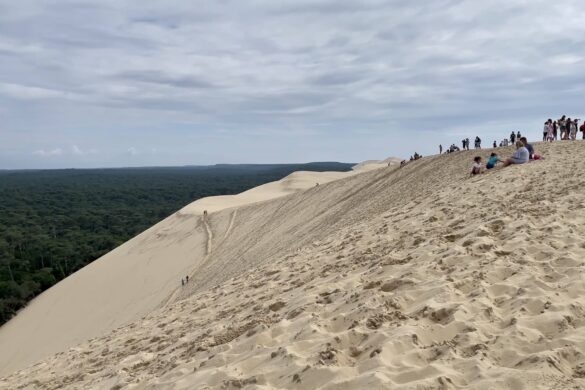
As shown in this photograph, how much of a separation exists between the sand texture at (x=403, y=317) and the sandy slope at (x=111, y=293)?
37.7 ft

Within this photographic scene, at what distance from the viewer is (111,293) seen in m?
25.5

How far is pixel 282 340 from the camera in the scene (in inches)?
185

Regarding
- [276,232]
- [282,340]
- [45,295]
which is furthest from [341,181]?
[282,340]

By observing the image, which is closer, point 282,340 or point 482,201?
point 282,340

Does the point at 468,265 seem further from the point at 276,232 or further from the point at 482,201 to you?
the point at 276,232

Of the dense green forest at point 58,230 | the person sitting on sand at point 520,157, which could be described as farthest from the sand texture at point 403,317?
the dense green forest at point 58,230

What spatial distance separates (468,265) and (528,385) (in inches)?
97.4

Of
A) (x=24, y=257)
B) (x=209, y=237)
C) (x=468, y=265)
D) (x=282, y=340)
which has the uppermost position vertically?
(x=468, y=265)

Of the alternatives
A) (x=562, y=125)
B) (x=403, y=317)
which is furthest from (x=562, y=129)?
(x=403, y=317)

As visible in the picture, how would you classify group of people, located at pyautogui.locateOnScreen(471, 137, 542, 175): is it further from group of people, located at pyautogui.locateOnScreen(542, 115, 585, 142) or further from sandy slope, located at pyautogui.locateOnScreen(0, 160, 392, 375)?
sandy slope, located at pyautogui.locateOnScreen(0, 160, 392, 375)

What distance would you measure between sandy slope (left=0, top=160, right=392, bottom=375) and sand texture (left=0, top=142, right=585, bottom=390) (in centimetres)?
1149

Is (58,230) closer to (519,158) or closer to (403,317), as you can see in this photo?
(519,158)

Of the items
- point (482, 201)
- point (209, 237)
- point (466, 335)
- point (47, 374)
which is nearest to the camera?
point (466, 335)

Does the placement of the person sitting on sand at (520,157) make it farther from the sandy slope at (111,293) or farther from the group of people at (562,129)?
the sandy slope at (111,293)
